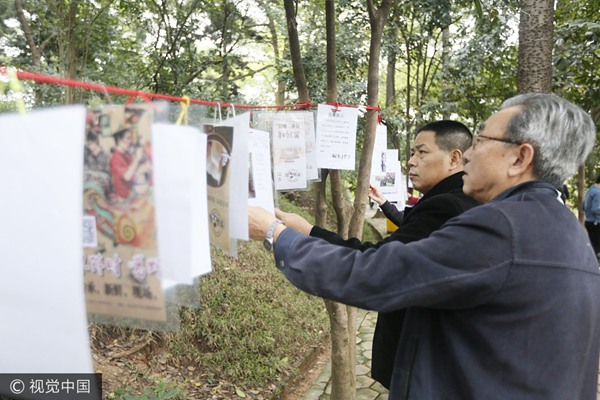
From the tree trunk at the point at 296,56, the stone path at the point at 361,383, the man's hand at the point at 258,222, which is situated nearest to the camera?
the man's hand at the point at 258,222

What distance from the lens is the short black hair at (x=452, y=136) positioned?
267cm

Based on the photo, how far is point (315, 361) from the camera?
16.7 ft

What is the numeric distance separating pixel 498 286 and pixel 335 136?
1651 mm

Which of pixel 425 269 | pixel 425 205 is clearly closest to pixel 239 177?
pixel 425 269

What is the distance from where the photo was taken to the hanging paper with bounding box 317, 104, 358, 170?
2.81m

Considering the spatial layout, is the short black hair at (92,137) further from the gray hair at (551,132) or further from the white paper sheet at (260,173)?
the gray hair at (551,132)

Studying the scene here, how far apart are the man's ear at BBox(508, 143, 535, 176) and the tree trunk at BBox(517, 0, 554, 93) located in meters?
2.47

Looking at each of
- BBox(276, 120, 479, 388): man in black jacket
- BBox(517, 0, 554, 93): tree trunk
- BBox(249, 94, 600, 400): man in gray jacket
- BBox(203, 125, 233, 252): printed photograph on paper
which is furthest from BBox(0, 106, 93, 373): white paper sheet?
Answer: BBox(517, 0, 554, 93): tree trunk

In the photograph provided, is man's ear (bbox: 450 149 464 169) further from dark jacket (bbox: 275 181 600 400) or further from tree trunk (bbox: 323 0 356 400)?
dark jacket (bbox: 275 181 600 400)

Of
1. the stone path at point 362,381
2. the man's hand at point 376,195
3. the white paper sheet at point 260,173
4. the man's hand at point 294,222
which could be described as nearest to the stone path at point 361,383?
the stone path at point 362,381

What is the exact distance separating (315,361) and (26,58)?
4946 mm

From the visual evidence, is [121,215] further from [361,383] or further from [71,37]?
[71,37]

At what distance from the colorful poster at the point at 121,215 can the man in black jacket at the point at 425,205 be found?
2.85 ft

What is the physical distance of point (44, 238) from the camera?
3.22ft
